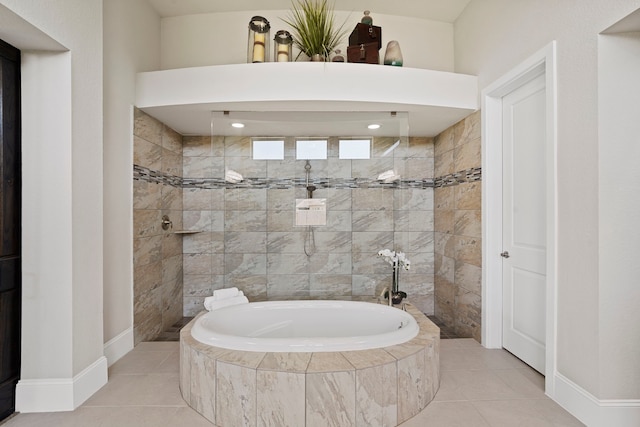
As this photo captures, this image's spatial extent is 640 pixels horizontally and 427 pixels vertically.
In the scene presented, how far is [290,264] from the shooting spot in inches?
111

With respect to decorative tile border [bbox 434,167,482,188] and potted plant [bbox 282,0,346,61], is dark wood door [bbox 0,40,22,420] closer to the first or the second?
potted plant [bbox 282,0,346,61]

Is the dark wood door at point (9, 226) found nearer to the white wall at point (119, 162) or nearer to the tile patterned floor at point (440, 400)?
the tile patterned floor at point (440, 400)

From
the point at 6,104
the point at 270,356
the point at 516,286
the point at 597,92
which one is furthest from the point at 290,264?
the point at 597,92

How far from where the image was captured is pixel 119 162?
8.33 feet

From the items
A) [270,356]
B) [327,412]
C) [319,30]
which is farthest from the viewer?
[319,30]

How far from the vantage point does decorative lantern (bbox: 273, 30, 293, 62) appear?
2.84 meters

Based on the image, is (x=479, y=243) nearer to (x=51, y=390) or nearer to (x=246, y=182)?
(x=246, y=182)

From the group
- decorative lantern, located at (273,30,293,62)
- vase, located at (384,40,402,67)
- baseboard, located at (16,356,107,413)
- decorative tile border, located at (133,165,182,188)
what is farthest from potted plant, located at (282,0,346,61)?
baseboard, located at (16,356,107,413)

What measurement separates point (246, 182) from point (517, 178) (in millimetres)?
2140

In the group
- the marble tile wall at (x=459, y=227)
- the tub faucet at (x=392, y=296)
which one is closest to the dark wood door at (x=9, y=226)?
the tub faucet at (x=392, y=296)

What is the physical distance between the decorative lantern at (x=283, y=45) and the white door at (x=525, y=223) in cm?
184

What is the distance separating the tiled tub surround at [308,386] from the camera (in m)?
1.61

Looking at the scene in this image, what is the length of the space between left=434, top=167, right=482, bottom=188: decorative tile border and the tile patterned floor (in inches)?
57.4

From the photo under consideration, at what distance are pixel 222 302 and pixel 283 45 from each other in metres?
2.23
